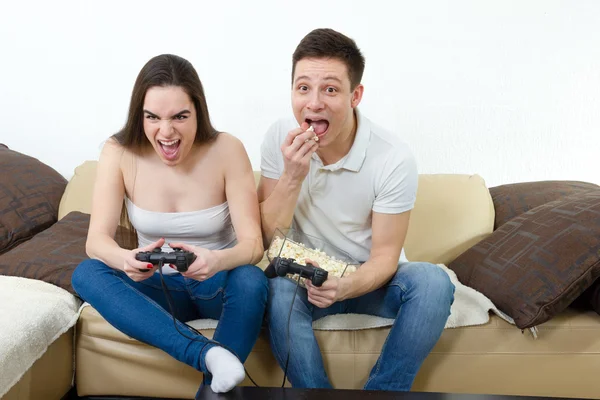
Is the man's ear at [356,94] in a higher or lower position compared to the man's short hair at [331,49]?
lower

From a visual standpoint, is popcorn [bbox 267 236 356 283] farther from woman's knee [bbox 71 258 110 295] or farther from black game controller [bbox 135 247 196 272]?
woman's knee [bbox 71 258 110 295]

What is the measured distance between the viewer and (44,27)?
8.54 ft

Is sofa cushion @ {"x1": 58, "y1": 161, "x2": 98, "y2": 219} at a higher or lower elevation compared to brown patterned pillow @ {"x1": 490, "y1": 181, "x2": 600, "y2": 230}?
lower

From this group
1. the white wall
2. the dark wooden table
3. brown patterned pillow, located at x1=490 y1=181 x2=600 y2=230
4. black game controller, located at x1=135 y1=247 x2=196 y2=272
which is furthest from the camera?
the white wall

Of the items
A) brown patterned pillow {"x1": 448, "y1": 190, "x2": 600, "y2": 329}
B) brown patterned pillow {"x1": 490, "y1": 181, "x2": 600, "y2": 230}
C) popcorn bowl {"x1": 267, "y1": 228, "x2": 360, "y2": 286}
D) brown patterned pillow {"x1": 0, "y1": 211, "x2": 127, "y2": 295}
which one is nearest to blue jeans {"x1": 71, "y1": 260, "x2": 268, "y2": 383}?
popcorn bowl {"x1": 267, "y1": 228, "x2": 360, "y2": 286}

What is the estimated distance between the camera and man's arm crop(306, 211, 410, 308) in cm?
155

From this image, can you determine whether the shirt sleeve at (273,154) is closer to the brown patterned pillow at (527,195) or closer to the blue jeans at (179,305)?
the blue jeans at (179,305)

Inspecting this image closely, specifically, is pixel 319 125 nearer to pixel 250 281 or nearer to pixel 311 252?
pixel 311 252

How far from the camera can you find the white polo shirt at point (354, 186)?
5.59 ft

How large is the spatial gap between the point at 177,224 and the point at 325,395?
70cm

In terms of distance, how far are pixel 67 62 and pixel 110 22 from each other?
0.82 feet

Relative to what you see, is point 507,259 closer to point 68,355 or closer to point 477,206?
point 477,206

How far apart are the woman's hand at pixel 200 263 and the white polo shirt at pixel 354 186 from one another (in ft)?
1.10

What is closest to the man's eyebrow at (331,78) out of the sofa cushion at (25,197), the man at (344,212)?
the man at (344,212)
